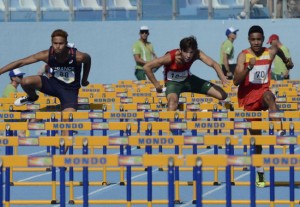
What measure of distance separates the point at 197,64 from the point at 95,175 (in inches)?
491

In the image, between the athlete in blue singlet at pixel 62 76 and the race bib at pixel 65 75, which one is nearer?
the athlete in blue singlet at pixel 62 76

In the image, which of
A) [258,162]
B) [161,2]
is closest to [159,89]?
[258,162]

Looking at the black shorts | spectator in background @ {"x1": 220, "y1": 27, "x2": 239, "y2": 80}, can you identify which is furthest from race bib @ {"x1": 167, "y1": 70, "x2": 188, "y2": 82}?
spectator in background @ {"x1": 220, "y1": 27, "x2": 239, "y2": 80}

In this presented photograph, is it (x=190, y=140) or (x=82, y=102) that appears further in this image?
(x=82, y=102)

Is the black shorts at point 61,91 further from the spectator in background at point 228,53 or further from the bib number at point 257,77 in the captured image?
the spectator in background at point 228,53

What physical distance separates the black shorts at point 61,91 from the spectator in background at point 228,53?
9.58 meters

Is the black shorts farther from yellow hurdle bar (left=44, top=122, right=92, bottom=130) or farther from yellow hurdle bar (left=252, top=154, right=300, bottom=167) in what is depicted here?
yellow hurdle bar (left=252, top=154, right=300, bottom=167)

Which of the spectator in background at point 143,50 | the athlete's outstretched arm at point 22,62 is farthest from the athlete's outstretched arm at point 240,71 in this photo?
the spectator in background at point 143,50

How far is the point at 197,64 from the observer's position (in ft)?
94.5

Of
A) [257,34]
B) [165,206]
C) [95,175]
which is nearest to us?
[165,206]

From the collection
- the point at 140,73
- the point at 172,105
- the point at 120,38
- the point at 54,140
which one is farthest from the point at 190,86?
the point at 120,38

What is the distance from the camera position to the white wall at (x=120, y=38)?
1125 inches

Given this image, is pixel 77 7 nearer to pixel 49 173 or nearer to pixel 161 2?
pixel 161 2

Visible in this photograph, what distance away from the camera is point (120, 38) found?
95.0 ft
